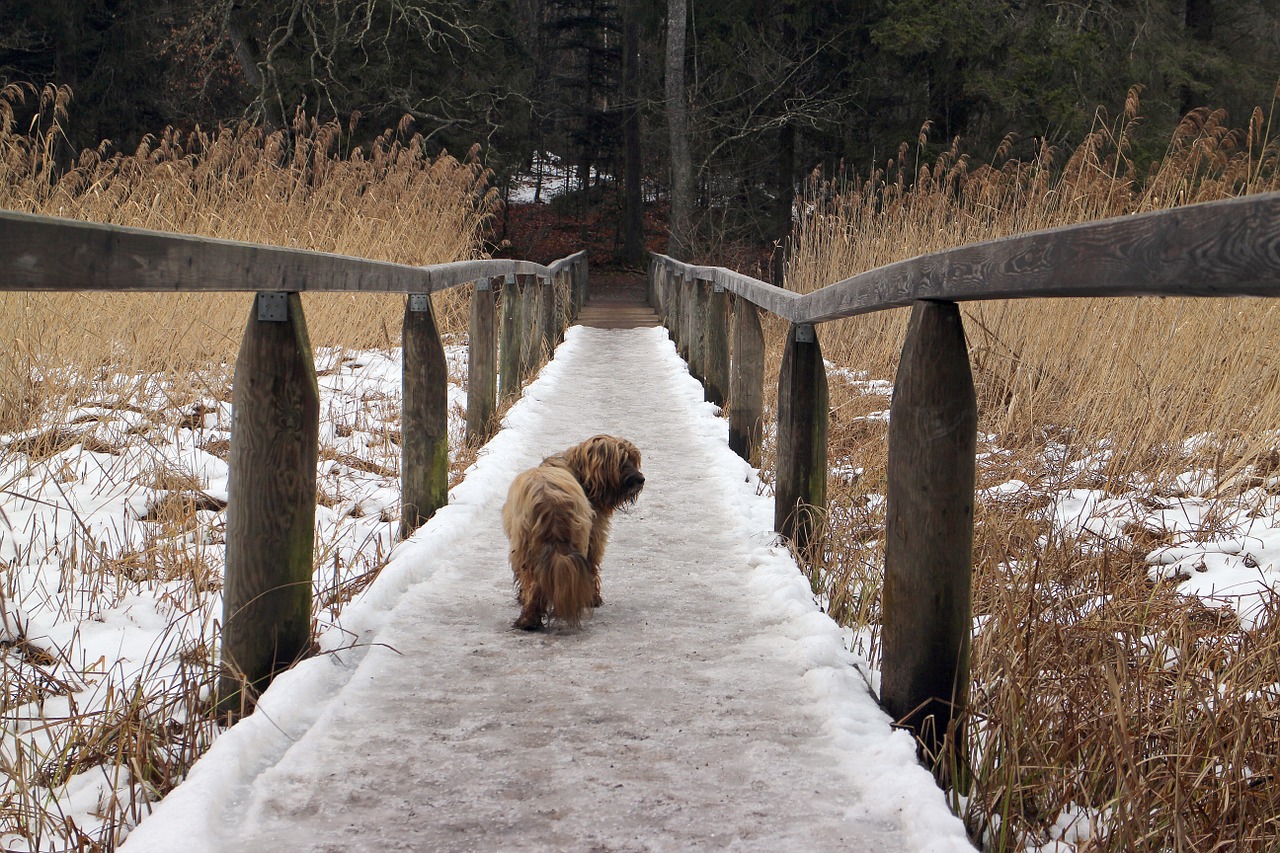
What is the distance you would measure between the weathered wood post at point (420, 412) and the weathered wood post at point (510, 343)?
2.82 meters

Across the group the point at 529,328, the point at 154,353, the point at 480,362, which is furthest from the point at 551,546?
the point at 529,328

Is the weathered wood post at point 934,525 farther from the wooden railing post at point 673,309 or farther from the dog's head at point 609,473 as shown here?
the wooden railing post at point 673,309

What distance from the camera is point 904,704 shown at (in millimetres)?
2760

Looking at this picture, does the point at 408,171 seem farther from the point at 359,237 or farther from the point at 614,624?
the point at 614,624

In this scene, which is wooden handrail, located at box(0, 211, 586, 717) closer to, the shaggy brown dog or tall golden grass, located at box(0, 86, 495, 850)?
tall golden grass, located at box(0, 86, 495, 850)

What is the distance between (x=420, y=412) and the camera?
15.6ft

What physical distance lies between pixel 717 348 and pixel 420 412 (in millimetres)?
3714

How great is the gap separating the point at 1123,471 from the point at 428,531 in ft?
11.0

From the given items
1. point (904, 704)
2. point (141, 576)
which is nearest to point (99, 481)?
point (141, 576)

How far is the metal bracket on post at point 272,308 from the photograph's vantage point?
2.86 m

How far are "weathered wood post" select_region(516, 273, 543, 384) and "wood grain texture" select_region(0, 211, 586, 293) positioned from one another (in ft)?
16.9

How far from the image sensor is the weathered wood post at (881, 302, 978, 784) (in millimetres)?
2633

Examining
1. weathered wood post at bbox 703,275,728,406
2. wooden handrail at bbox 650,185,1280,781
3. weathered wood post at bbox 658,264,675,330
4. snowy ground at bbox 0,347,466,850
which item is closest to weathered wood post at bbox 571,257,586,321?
weathered wood post at bbox 658,264,675,330

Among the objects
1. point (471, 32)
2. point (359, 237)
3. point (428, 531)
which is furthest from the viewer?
point (471, 32)
